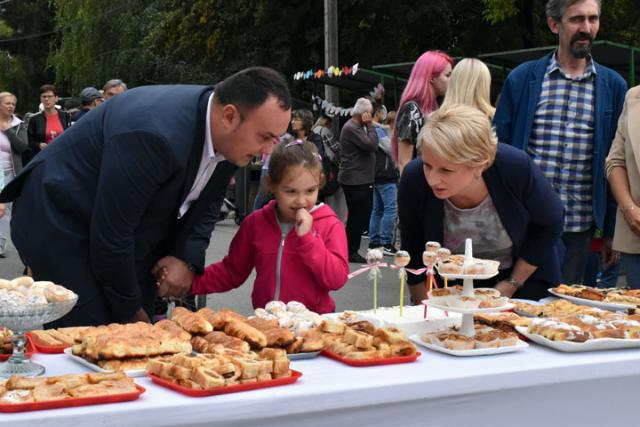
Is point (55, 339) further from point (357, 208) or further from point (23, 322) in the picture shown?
point (357, 208)

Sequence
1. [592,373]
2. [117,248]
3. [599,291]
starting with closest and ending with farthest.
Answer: [592,373] → [117,248] → [599,291]

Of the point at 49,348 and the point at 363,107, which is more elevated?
the point at 363,107

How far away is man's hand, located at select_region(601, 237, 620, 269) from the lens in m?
4.63

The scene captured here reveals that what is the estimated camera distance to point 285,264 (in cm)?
383

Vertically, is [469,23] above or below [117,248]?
above

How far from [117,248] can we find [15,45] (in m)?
48.7

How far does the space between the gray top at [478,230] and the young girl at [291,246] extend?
0.45 m

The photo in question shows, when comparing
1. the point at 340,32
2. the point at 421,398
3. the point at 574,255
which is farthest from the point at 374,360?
the point at 340,32

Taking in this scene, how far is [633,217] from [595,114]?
63 cm

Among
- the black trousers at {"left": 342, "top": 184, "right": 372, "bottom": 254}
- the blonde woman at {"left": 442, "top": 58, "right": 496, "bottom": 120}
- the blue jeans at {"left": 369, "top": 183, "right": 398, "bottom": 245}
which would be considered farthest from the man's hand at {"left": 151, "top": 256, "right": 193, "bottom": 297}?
the blue jeans at {"left": 369, "top": 183, "right": 398, "bottom": 245}

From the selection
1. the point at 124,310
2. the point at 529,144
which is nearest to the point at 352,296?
the point at 529,144

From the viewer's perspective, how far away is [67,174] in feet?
10.9

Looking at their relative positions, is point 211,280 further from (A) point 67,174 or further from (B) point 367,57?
(B) point 367,57

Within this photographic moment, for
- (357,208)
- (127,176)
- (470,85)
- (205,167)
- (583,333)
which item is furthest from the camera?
(357,208)
